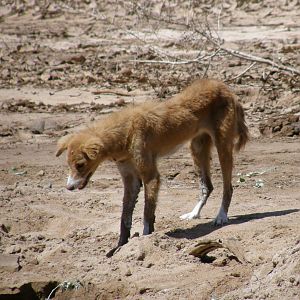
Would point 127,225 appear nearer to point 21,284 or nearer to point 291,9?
point 21,284

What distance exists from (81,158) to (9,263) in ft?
3.67

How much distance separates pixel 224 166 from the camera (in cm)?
959

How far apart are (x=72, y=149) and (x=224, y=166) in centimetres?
173

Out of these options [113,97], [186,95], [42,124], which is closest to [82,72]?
[113,97]

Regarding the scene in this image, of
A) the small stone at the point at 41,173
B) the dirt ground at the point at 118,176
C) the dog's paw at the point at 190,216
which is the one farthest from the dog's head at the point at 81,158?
the small stone at the point at 41,173

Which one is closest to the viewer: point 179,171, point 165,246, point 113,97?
point 165,246

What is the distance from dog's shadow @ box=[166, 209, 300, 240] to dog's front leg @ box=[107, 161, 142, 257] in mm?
374

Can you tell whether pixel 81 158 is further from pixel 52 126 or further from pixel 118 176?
pixel 52 126

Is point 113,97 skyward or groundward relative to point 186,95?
groundward

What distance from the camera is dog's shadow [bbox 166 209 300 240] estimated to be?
8.99m

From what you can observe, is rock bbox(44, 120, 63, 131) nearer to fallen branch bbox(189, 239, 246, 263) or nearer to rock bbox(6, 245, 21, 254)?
rock bbox(6, 245, 21, 254)

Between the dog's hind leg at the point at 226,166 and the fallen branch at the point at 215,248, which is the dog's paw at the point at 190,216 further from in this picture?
the fallen branch at the point at 215,248

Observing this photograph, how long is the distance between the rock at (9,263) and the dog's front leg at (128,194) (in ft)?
3.01

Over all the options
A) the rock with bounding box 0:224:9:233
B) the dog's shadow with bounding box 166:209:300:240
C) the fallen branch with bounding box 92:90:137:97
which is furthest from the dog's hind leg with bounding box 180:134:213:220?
the fallen branch with bounding box 92:90:137:97
